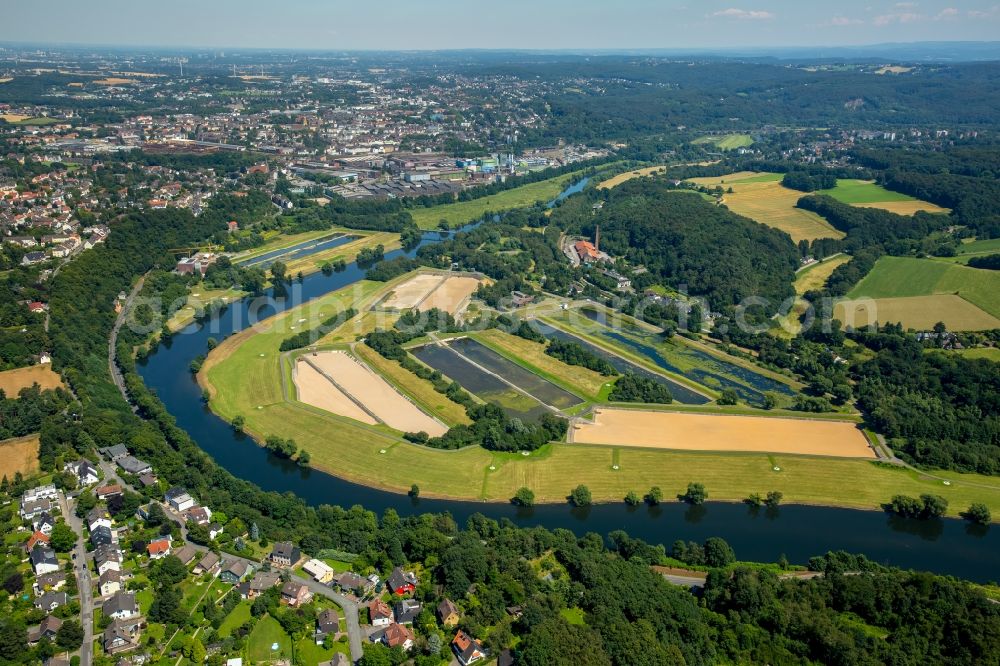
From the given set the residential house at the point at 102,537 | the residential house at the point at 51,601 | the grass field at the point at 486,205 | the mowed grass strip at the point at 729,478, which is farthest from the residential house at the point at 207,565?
the grass field at the point at 486,205

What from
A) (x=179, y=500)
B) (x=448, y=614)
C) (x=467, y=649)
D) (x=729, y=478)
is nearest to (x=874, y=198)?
(x=729, y=478)

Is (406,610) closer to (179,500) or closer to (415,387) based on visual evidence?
(179,500)

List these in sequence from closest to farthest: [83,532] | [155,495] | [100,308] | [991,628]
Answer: [991,628] → [83,532] → [155,495] → [100,308]

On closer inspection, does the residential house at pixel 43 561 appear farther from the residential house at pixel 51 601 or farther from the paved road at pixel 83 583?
the residential house at pixel 51 601

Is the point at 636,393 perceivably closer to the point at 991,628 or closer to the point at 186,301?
the point at 991,628

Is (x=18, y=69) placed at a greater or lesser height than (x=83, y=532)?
greater

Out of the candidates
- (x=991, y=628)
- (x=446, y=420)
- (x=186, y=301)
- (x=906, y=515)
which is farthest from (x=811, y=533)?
(x=186, y=301)
